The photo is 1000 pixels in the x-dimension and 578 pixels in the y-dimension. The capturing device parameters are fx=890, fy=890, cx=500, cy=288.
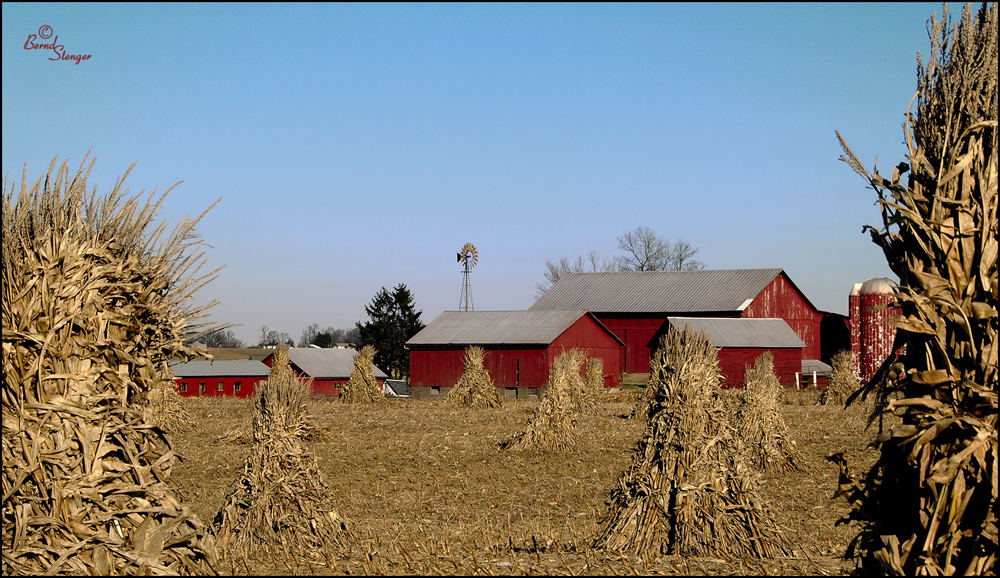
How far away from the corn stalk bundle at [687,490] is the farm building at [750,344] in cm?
3051

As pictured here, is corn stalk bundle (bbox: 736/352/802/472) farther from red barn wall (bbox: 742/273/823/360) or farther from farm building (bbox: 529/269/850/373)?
red barn wall (bbox: 742/273/823/360)

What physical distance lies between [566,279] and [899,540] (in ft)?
164

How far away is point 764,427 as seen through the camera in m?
15.9

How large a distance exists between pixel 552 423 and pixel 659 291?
1331 inches

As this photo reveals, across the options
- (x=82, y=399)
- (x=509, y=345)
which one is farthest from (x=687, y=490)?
(x=509, y=345)

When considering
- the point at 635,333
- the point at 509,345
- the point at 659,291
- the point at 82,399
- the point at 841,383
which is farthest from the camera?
the point at 659,291

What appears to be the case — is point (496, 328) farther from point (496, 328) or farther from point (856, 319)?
point (856, 319)

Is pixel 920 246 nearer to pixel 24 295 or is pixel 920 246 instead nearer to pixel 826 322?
pixel 24 295

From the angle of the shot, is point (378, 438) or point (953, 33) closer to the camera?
point (953, 33)

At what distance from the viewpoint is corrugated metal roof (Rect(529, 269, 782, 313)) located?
48.8 metres

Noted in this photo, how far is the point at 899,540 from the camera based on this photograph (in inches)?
208

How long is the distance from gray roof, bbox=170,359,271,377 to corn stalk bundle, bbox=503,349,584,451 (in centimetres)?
3957

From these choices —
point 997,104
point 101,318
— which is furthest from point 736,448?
point 101,318

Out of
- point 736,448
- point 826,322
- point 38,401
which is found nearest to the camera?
point 38,401
